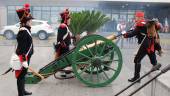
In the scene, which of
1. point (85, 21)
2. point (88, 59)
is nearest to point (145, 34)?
point (88, 59)

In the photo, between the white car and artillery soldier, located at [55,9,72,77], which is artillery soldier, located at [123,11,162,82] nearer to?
artillery soldier, located at [55,9,72,77]

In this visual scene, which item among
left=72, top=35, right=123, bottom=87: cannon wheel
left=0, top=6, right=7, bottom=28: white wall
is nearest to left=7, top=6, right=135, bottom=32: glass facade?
left=0, top=6, right=7, bottom=28: white wall

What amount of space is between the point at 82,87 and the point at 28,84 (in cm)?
109

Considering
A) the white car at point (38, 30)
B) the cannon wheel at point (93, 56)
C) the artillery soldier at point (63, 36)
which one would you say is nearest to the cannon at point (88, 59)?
the cannon wheel at point (93, 56)

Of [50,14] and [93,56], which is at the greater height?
[50,14]

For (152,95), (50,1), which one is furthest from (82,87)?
(50,1)

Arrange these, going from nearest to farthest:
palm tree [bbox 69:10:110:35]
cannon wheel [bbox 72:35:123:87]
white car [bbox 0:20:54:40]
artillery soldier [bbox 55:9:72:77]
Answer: cannon wheel [bbox 72:35:123:87], artillery soldier [bbox 55:9:72:77], palm tree [bbox 69:10:110:35], white car [bbox 0:20:54:40]

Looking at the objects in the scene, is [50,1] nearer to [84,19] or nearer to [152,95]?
[84,19]

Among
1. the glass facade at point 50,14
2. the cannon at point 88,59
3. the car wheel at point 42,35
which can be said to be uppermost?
the glass facade at point 50,14

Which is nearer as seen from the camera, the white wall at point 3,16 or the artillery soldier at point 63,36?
the artillery soldier at point 63,36

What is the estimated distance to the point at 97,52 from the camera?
8258mm

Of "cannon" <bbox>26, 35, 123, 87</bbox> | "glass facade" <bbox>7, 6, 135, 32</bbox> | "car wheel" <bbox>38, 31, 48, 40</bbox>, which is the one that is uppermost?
"glass facade" <bbox>7, 6, 135, 32</bbox>

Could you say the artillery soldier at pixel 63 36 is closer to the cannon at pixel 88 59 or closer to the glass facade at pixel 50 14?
the cannon at pixel 88 59

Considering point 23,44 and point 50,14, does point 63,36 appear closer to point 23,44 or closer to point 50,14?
point 23,44
